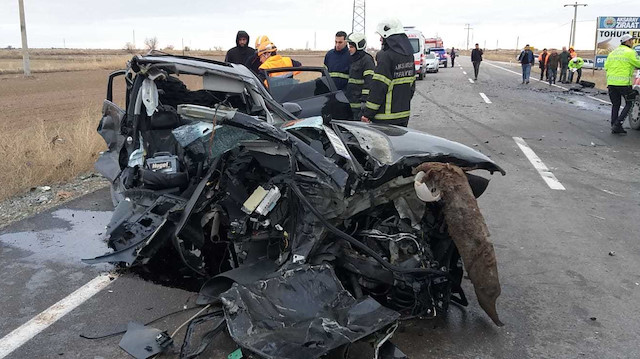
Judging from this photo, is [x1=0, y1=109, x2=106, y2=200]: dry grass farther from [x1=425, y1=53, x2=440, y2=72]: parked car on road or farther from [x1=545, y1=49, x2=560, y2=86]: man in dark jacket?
[x1=425, y1=53, x2=440, y2=72]: parked car on road

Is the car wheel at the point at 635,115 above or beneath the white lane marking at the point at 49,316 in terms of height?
above

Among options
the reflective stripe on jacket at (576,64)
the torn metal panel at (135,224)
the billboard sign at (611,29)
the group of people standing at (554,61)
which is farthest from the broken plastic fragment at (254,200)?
the billboard sign at (611,29)

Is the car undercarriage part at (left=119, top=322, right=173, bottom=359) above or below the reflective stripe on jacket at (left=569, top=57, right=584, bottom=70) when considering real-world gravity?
below

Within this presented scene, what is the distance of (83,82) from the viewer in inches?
1156

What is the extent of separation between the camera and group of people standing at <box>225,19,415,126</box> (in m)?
5.47

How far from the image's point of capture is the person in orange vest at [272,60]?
693 cm

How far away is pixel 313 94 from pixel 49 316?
3768mm

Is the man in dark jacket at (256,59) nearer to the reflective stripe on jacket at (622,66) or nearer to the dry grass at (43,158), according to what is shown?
the dry grass at (43,158)

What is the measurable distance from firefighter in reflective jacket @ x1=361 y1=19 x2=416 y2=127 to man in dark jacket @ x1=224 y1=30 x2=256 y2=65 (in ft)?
10.7

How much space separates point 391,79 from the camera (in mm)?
5535

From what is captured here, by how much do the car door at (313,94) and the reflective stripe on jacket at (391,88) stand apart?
1.47 feet

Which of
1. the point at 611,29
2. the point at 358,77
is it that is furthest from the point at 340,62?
the point at 611,29

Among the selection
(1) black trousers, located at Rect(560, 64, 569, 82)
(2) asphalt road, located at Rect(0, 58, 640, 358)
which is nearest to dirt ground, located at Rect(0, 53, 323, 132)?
(2) asphalt road, located at Rect(0, 58, 640, 358)

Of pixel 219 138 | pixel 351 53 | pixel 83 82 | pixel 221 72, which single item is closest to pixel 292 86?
pixel 351 53
